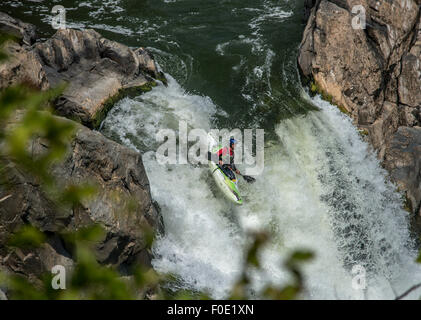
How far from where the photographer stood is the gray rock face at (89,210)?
18.2ft

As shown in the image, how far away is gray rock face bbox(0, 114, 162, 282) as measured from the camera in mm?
5562

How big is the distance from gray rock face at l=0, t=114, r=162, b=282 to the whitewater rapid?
1.00m

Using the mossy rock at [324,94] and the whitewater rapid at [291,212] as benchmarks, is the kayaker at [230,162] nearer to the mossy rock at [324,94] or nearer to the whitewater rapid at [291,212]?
the whitewater rapid at [291,212]

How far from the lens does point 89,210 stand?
6.32 metres

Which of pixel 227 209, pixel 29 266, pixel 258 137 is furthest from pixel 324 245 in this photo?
pixel 29 266

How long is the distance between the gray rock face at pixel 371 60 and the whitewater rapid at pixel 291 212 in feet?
3.61

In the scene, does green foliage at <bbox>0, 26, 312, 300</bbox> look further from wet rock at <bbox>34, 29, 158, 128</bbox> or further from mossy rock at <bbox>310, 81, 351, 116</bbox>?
mossy rock at <bbox>310, 81, 351, 116</bbox>

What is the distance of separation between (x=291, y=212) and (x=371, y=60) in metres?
5.74

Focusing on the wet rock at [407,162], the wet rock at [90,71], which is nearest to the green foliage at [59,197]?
the wet rock at [90,71]

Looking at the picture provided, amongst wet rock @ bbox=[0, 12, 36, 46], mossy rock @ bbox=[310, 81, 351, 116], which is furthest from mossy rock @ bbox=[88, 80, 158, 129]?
mossy rock @ bbox=[310, 81, 351, 116]

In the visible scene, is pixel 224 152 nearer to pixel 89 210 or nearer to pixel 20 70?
→ pixel 89 210

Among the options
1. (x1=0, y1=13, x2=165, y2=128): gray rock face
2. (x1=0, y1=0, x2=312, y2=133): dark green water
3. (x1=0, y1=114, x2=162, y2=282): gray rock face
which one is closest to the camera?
(x1=0, y1=114, x2=162, y2=282): gray rock face

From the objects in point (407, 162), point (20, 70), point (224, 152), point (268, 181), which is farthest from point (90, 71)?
point (407, 162)
